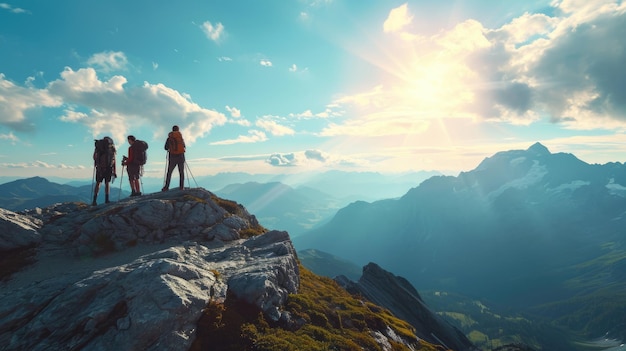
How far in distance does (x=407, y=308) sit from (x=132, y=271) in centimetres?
5535

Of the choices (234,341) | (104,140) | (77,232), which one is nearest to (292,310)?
(234,341)

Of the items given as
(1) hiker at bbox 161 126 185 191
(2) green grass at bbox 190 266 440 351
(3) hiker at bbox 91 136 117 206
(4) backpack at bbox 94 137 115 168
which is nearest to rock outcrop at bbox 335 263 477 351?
(2) green grass at bbox 190 266 440 351

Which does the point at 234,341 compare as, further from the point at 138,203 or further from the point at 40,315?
the point at 138,203

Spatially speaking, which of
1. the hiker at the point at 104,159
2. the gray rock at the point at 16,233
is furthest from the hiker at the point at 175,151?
the gray rock at the point at 16,233

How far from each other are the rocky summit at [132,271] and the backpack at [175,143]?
15.6ft

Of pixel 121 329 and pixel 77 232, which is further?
pixel 77 232

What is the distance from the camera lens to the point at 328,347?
17.8 m

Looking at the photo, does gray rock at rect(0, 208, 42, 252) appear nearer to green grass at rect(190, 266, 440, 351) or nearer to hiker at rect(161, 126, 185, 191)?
hiker at rect(161, 126, 185, 191)

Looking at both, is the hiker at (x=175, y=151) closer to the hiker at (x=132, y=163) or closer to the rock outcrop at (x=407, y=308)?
the hiker at (x=132, y=163)

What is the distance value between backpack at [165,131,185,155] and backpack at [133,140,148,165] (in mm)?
3103

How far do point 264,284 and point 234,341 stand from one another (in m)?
4.04

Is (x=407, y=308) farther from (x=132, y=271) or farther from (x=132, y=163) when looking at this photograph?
(x=132, y=271)

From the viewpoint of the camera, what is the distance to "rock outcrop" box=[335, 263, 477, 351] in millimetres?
55447

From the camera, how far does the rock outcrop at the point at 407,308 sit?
55447 millimetres
